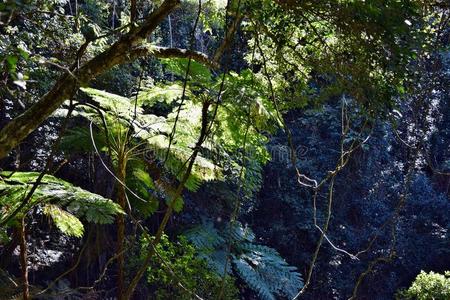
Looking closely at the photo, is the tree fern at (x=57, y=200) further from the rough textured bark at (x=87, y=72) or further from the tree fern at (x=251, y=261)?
the tree fern at (x=251, y=261)

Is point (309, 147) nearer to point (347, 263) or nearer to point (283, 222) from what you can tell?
point (283, 222)

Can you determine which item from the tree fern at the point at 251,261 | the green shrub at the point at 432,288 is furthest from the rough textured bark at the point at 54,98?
the tree fern at the point at 251,261

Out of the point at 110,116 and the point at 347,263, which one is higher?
the point at 110,116

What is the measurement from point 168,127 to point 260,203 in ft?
18.9

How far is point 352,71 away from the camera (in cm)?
207

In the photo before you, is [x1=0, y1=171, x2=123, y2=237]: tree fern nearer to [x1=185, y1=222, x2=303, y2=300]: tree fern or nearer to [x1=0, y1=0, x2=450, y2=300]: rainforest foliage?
[x1=0, y1=0, x2=450, y2=300]: rainforest foliage

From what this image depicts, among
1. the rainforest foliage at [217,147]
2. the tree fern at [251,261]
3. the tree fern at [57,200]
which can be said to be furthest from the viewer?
the tree fern at [251,261]

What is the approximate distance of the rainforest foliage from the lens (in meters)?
1.99

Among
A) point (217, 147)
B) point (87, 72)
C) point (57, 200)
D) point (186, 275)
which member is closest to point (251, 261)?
point (186, 275)

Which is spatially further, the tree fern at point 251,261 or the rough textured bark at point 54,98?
the tree fern at point 251,261

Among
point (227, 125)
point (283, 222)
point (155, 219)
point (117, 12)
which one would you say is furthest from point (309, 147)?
point (227, 125)

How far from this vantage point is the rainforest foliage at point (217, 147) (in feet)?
6.53

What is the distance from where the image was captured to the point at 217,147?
4602 millimetres

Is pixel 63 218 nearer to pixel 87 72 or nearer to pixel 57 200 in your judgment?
pixel 57 200
